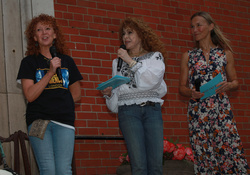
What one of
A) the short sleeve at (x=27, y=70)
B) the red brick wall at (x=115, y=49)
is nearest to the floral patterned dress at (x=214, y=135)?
the red brick wall at (x=115, y=49)

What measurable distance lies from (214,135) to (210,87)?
0.43 metres

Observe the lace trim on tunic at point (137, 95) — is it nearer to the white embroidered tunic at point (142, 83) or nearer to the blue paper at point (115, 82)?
the white embroidered tunic at point (142, 83)

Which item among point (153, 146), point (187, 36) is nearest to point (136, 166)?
point (153, 146)

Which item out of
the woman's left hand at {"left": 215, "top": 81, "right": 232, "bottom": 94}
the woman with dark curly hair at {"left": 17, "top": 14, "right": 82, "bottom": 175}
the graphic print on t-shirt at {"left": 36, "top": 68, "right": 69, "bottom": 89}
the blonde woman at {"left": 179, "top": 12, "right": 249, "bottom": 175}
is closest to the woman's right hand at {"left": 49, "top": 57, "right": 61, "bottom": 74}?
A: the woman with dark curly hair at {"left": 17, "top": 14, "right": 82, "bottom": 175}

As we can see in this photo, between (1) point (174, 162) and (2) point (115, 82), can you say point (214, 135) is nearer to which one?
(1) point (174, 162)

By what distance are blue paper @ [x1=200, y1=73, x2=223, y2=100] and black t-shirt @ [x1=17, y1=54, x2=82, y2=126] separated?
1220mm

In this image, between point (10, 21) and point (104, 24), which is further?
point (104, 24)

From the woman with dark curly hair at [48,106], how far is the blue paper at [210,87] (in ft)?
3.89

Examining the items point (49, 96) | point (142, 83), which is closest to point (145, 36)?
point (142, 83)

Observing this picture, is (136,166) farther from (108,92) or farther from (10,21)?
(10,21)

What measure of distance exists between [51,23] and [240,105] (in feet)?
10.9

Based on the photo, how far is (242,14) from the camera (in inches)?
237

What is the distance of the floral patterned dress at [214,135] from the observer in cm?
355

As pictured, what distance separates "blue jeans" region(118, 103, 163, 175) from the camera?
3.08 m
